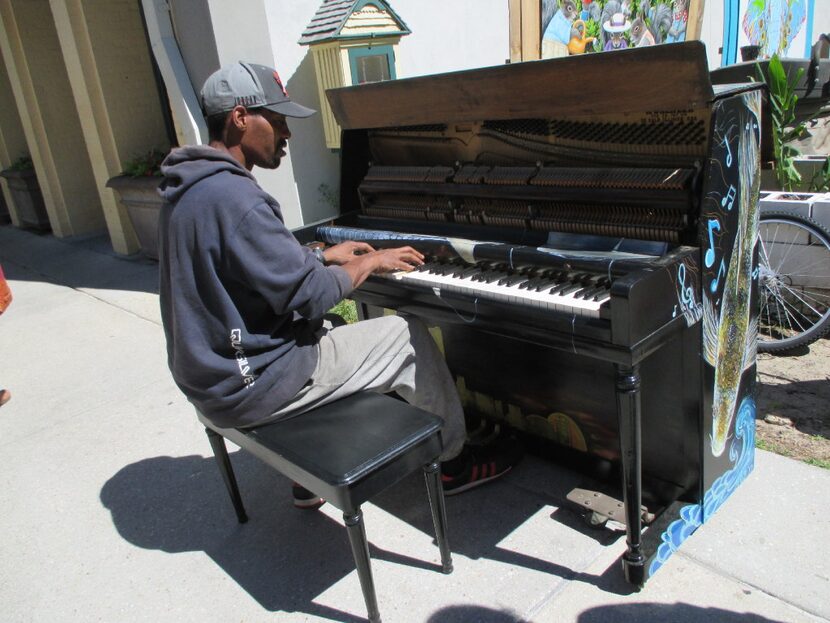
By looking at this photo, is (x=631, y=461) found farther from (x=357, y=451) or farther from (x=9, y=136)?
(x=9, y=136)

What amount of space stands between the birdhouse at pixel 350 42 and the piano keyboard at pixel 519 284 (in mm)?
2879

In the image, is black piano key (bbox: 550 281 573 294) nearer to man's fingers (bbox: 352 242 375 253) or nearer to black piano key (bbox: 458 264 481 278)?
black piano key (bbox: 458 264 481 278)

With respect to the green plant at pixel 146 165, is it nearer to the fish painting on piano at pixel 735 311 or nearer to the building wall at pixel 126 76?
the building wall at pixel 126 76

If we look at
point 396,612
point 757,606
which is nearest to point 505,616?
point 396,612

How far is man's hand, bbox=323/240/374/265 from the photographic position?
8.54 feet

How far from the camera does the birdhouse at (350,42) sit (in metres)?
5.03

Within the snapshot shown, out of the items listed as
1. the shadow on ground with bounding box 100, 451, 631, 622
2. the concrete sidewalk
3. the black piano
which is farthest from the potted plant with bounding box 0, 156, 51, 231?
the black piano

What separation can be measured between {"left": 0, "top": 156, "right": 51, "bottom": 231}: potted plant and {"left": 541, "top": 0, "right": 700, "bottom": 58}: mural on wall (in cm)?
700

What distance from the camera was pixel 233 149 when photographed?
7.39 feet

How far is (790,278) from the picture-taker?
4020 millimetres

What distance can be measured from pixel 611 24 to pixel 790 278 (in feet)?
16.2

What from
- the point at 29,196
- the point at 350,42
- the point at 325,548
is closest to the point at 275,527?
the point at 325,548

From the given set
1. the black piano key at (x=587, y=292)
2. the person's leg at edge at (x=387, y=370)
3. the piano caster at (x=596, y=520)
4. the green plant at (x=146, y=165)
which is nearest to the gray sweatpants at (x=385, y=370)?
the person's leg at edge at (x=387, y=370)

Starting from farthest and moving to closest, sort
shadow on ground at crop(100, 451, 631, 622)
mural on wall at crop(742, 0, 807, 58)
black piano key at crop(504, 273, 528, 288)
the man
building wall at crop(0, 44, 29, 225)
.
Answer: building wall at crop(0, 44, 29, 225) → mural on wall at crop(742, 0, 807, 58) → shadow on ground at crop(100, 451, 631, 622) → black piano key at crop(504, 273, 528, 288) → the man
